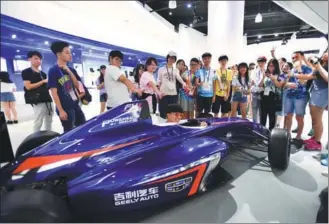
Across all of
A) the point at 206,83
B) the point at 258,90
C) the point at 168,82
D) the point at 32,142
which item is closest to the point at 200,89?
the point at 206,83

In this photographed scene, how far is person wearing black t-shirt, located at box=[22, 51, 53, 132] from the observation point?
8.88 feet

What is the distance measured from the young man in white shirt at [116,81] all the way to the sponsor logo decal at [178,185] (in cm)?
111

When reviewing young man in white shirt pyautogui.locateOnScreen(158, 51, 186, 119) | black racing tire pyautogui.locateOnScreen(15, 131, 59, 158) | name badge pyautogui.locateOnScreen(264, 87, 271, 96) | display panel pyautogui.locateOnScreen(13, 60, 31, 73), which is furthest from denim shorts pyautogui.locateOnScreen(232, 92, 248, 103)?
display panel pyautogui.locateOnScreen(13, 60, 31, 73)

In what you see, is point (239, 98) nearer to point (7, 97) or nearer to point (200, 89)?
point (200, 89)

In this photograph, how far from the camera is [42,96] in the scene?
2.73m

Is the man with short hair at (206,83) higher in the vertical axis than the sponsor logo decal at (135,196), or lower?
higher

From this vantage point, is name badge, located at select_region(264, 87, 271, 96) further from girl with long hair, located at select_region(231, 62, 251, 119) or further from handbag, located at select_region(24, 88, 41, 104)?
handbag, located at select_region(24, 88, 41, 104)

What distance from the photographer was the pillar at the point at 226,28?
4.71 m

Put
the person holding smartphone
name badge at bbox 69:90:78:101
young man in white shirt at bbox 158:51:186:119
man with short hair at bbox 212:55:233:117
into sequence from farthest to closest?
man with short hair at bbox 212:55:233:117 → young man in white shirt at bbox 158:51:186:119 → the person holding smartphone → name badge at bbox 69:90:78:101

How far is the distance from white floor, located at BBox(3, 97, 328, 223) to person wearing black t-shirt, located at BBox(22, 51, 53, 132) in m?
2.04

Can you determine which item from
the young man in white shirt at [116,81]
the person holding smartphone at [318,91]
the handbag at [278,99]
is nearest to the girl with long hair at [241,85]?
the handbag at [278,99]

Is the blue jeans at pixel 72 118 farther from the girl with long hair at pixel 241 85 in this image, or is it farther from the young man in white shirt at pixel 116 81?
the girl with long hair at pixel 241 85

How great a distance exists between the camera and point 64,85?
218 cm

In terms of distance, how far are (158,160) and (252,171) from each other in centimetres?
127
